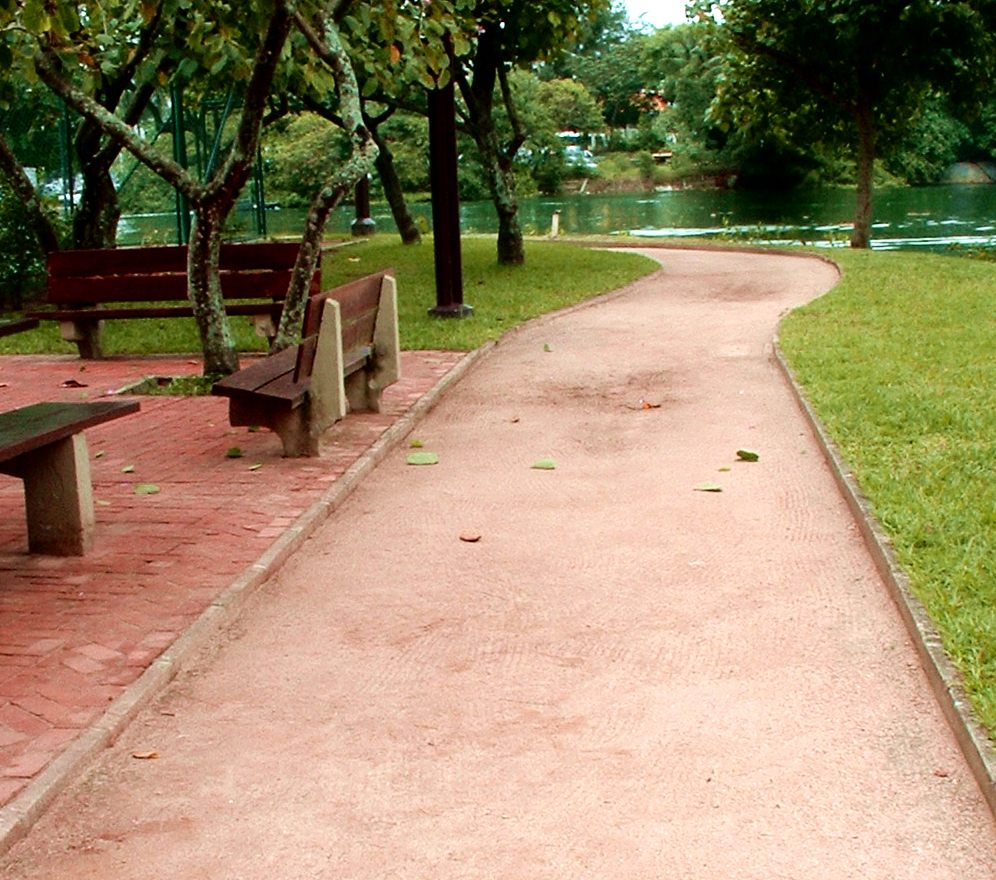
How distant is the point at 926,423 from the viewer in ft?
26.5

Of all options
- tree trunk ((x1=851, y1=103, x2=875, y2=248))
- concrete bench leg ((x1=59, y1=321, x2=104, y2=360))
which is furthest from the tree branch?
tree trunk ((x1=851, y1=103, x2=875, y2=248))

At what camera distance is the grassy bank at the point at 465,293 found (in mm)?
13289

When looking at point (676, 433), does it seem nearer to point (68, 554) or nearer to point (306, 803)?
point (68, 554)

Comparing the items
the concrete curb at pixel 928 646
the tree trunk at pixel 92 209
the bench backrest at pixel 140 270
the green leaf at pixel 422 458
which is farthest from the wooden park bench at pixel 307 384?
the tree trunk at pixel 92 209

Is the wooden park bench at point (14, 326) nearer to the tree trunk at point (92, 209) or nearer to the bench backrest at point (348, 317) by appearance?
the bench backrest at point (348, 317)

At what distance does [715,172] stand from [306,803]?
6941cm

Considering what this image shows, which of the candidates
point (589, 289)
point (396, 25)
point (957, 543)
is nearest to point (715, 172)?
point (589, 289)

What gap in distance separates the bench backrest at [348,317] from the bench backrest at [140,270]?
10.4ft

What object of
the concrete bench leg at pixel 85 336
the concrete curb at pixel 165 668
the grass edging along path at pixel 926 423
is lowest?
the concrete curb at pixel 165 668

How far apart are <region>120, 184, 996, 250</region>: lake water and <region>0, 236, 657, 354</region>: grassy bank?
6047mm

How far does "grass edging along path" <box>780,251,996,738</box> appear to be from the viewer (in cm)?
501

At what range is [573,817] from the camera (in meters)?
3.66

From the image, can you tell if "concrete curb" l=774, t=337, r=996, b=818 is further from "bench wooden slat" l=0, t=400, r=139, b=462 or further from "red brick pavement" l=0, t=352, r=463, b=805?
"bench wooden slat" l=0, t=400, r=139, b=462

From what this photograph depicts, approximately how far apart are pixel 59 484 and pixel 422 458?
2503 millimetres
